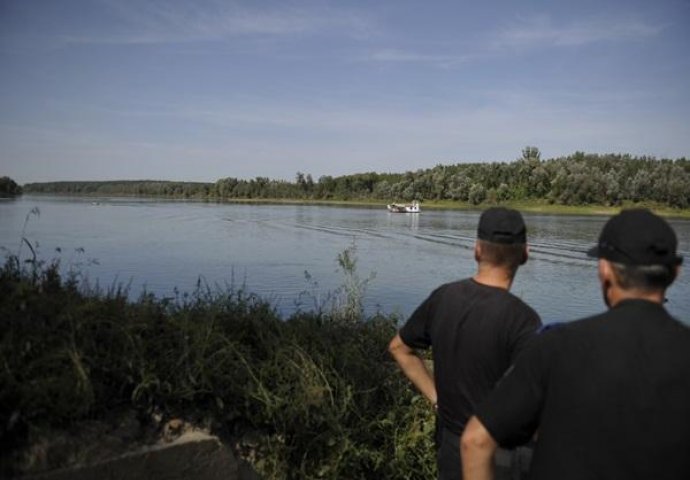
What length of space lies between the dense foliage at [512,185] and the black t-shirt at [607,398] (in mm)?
108074

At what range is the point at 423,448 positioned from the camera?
4.73 metres

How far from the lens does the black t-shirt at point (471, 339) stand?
2.92m

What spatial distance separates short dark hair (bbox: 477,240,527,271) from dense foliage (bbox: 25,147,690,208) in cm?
10718

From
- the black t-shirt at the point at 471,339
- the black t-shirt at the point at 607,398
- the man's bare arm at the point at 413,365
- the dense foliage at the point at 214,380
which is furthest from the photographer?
the man's bare arm at the point at 413,365

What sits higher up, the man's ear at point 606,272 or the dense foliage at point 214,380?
the man's ear at point 606,272

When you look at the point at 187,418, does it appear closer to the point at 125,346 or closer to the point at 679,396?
the point at 125,346

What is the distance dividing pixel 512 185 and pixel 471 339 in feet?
443

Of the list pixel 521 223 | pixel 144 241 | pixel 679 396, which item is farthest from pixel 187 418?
pixel 144 241

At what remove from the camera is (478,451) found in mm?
2252

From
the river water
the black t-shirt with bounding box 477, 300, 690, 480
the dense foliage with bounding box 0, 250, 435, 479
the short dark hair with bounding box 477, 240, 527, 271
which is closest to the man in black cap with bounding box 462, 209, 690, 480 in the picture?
the black t-shirt with bounding box 477, 300, 690, 480

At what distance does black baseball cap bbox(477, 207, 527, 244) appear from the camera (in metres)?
3.06

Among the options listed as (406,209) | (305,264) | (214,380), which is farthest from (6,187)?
(214,380)

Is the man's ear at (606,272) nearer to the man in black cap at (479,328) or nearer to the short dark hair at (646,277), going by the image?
the short dark hair at (646,277)

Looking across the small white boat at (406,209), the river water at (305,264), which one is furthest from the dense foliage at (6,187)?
the small white boat at (406,209)
